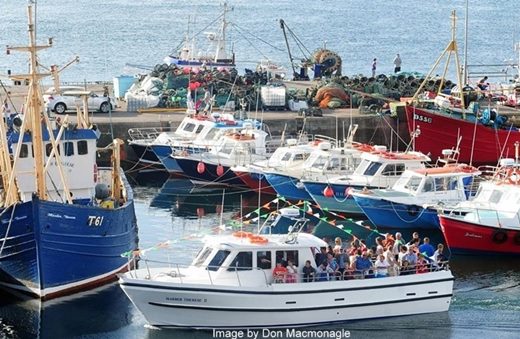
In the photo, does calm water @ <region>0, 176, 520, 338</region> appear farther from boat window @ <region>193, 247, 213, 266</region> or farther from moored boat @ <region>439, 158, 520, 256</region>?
boat window @ <region>193, 247, 213, 266</region>

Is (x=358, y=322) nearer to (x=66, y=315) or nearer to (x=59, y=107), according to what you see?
(x=66, y=315)

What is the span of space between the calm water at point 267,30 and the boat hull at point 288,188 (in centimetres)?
3703

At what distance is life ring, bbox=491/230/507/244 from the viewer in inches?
1379

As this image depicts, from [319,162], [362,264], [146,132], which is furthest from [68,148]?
[146,132]

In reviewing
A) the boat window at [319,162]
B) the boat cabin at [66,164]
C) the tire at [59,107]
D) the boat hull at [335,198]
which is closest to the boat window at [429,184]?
the boat hull at [335,198]

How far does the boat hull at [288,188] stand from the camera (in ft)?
138

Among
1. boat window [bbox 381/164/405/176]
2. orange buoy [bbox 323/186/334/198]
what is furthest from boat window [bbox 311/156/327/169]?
boat window [bbox 381/164/405/176]

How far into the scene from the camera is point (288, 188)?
42.4 meters

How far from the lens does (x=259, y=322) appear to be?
92.1 feet

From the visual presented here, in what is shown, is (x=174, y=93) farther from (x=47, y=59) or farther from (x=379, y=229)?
(x=47, y=59)

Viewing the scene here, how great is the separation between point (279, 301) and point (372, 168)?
13479mm

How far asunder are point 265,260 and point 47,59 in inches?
2361

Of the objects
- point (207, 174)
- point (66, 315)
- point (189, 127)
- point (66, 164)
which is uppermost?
point (66, 164)

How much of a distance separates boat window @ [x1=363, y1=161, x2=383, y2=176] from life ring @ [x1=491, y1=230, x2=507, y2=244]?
20.9 ft
